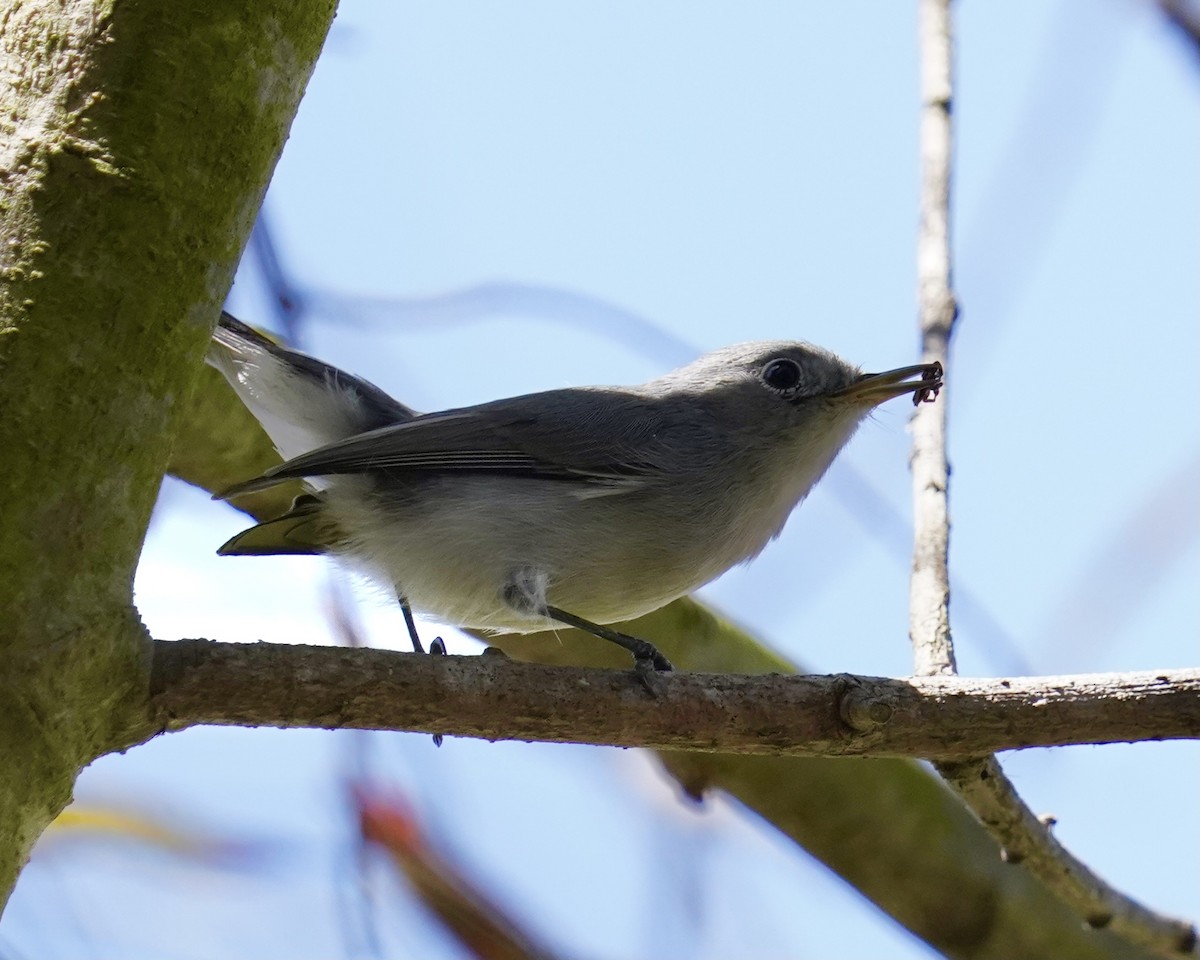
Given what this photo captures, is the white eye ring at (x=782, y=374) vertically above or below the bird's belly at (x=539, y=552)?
above

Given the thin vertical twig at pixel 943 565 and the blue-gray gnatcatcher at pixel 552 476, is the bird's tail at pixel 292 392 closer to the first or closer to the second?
the blue-gray gnatcatcher at pixel 552 476

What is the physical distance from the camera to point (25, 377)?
58.6 inches

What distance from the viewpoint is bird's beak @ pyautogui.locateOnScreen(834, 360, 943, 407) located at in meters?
2.92

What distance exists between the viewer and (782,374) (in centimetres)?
348

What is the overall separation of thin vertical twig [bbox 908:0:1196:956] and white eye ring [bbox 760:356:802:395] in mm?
421

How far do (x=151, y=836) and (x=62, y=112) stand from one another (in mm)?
1855

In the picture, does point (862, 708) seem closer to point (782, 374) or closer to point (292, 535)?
point (782, 374)

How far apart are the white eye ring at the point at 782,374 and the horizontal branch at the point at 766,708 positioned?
1.37m

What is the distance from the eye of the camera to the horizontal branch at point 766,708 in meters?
2.04

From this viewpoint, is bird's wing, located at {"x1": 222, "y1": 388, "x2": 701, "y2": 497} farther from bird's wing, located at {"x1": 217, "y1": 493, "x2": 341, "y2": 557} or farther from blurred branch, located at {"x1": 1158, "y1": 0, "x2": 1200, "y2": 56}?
blurred branch, located at {"x1": 1158, "y1": 0, "x2": 1200, "y2": 56}

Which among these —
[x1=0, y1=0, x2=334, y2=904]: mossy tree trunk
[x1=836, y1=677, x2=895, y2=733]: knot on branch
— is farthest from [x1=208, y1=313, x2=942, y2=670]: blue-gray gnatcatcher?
[x1=0, y1=0, x2=334, y2=904]: mossy tree trunk

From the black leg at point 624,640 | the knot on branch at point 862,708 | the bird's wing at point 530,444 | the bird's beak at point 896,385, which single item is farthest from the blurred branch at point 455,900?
the bird's beak at point 896,385

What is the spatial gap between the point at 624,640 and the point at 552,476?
0.60 meters

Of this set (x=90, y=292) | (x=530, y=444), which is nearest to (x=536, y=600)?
(x=530, y=444)
